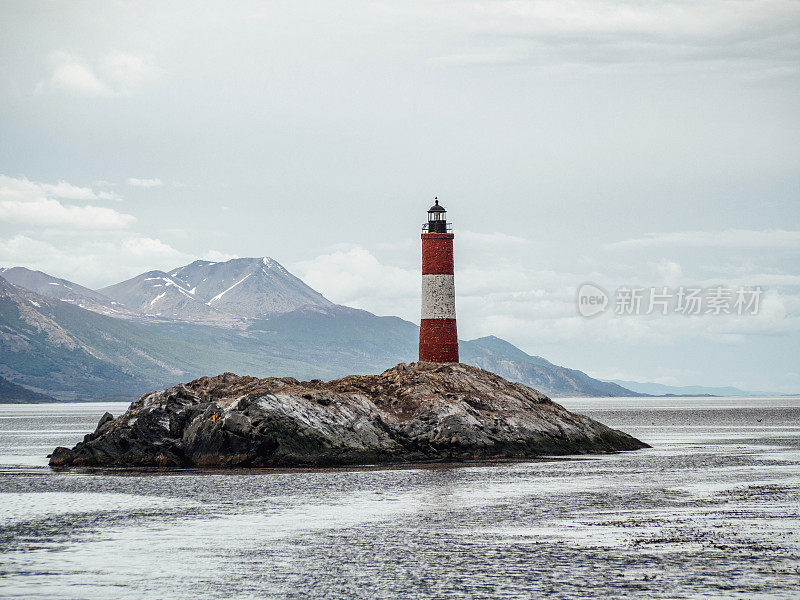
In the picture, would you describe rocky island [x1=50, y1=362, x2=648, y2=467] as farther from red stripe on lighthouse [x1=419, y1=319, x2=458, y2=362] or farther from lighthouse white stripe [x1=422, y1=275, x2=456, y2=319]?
lighthouse white stripe [x1=422, y1=275, x2=456, y2=319]

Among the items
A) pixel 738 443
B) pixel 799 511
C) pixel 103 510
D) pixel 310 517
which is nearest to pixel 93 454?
pixel 103 510

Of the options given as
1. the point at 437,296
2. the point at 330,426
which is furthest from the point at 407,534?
the point at 437,296

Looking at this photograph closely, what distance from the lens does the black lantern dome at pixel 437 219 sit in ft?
210

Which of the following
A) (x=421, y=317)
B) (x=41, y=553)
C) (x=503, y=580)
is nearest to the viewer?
(x=503, y=580)

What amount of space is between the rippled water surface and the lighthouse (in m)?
16.2

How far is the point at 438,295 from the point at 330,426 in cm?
1483

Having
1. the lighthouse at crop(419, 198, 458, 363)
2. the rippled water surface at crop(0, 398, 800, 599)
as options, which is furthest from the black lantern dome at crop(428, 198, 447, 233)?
the rippled water surface at crop(0, 398, 800, 599)

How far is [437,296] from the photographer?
63125mm

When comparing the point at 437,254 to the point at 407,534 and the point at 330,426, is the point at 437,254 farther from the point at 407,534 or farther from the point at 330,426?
the point at 407,534

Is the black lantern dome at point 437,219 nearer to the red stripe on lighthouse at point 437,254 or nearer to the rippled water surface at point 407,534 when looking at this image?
the red stripe on lighthouse at point 437,254

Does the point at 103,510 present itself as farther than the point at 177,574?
Yes

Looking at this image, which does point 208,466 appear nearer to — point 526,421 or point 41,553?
point 526,421

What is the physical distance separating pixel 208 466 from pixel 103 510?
16.0m

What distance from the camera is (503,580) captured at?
2217 centimetres
